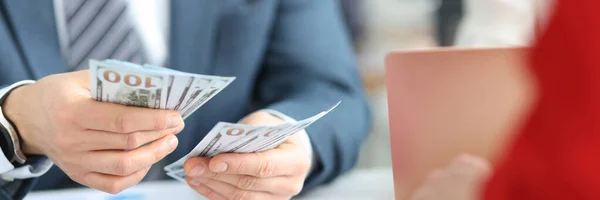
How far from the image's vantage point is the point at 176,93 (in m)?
0.46

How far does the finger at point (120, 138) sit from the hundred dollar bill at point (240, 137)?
0.10ft

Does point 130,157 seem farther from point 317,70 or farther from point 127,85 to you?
point 317,70

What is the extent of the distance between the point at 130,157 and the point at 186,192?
0.23 m

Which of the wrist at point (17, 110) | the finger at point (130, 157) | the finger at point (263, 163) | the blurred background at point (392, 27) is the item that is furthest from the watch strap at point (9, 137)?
the blurred background at point (392, 27)

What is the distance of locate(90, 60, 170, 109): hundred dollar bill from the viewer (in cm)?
43

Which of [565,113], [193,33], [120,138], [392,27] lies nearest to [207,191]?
[120,138]

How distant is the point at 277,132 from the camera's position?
51 centimetres

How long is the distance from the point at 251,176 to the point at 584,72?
440 millimetres

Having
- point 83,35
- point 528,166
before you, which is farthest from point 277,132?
point 83,35

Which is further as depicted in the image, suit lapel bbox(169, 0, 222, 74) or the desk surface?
suit lapel bbox(169, 0, 222, 74)

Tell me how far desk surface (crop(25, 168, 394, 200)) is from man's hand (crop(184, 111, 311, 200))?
0.39 ft

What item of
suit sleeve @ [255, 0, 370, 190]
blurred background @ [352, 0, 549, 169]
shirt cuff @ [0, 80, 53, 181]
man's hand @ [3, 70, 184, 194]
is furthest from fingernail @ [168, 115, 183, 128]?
blurred background @ [352, 0, 549, 169]

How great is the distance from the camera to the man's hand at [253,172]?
542 mm

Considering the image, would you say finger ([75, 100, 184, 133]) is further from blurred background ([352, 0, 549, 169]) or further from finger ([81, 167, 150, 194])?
blurred background ([352, 0, 549, 169])
